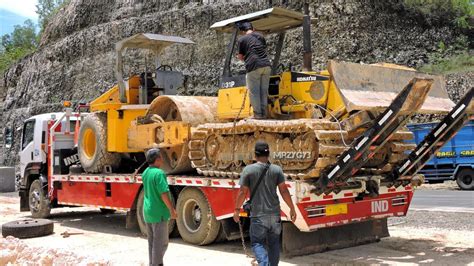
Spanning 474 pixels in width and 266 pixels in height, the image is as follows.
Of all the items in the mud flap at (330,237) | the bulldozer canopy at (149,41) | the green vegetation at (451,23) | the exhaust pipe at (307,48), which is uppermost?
the green vegetation at (451,23)

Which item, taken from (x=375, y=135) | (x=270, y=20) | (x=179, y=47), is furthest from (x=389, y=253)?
(x=179, y=47)

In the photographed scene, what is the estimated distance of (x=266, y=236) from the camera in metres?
5.80

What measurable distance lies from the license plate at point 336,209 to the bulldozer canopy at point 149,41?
19.8ft

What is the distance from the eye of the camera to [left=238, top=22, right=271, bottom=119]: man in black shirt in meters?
8.34

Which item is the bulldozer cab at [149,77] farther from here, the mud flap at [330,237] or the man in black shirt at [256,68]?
the mud flap at [330,237]

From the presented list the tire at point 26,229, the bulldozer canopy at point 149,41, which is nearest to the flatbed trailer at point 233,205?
the tire at point 26,229

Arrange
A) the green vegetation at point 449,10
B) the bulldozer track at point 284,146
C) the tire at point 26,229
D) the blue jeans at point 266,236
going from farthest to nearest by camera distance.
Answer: the green vegetation at point 449,10 < the tire at point 26,229 < the bulldozer track at point 284,146 < the blue jeans at point 266,236

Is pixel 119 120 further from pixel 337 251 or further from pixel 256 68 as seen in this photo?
pixel 337 251

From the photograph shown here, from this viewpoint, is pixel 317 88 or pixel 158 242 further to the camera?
pixel 317 88

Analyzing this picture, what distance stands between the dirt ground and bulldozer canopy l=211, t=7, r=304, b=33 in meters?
3.83

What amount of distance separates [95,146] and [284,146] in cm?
574

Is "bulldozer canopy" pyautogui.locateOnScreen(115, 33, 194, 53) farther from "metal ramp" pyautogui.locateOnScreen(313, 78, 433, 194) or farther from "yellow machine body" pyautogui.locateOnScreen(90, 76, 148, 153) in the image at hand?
"metal ramp" pyautogui.locateOnScreen(313, 78, 433, 194)

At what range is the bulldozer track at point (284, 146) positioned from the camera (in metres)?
7.52

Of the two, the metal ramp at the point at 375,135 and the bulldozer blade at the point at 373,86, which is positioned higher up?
the bulldozer blade at the point at 373,86
